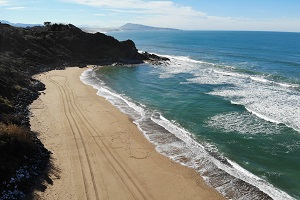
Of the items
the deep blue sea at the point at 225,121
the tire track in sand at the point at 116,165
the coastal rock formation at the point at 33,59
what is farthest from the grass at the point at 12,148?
the deep blue sea at the point at 225,121

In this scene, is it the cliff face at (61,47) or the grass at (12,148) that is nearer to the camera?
the grass at (12,148)

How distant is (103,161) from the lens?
60.1ft

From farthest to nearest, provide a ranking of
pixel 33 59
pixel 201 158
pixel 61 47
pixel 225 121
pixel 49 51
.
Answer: pixel 61 47
pixel 49 51
pixel 33 59
pixel 225 121
pixel 201 158

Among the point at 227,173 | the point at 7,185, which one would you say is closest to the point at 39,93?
the point at 7,185

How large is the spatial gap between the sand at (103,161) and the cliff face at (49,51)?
852 centimetres

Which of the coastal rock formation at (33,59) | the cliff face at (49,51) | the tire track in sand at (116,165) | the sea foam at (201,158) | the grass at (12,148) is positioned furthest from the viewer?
the cliff face at (49,51)

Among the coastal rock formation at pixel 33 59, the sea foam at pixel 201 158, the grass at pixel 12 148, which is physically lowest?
the sea foam at pixel 201 158

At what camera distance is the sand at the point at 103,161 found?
15.2 m

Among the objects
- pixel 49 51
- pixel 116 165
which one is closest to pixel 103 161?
pixel 116 165

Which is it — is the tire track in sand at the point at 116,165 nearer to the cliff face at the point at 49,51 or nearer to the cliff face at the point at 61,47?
the cliff face at the point at 49,51

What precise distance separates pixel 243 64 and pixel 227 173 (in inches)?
1879

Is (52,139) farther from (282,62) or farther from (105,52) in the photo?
(282,62)

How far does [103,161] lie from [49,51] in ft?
148

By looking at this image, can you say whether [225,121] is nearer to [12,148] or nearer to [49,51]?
[12,148]
